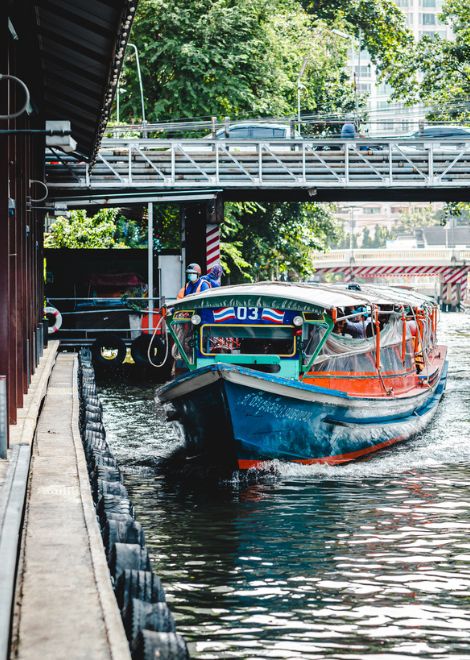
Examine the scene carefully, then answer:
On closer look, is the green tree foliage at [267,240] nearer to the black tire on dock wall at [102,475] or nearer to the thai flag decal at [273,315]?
the thai flag decal at [273,315]

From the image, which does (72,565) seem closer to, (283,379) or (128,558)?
(128,558)

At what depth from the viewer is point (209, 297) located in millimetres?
16906

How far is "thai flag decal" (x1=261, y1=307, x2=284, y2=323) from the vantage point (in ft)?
54.2

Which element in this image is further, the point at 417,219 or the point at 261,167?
the point at 417,219

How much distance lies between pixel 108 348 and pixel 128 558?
865 inches

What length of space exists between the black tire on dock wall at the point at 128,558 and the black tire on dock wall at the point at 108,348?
21.5m

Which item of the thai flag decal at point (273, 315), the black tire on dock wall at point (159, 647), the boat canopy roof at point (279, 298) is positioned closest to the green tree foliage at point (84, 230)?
the boat canopy roof at point (279, 298)

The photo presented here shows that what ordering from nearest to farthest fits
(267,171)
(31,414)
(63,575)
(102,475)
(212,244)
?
(63,575) < (102,475) < (31,414) < (212,244) < (267,171)

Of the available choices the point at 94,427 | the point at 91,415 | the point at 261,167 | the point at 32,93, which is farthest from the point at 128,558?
the point at 261,167

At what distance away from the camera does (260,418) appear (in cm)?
1529

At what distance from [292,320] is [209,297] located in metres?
1.22

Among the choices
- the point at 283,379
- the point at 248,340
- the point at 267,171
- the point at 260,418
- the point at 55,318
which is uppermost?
the point at 267,171

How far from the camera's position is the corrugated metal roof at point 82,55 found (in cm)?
1407

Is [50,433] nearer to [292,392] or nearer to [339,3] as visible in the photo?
[292,392]
